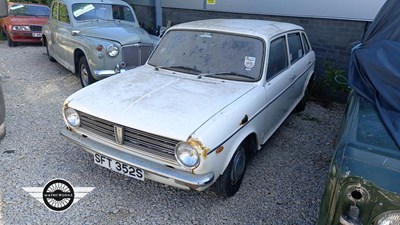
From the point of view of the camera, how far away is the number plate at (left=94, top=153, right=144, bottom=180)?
2691mm

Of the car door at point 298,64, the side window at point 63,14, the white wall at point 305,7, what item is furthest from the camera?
the side window at point 63,14

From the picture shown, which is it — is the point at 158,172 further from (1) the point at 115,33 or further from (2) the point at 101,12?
(2) the point at 101,12

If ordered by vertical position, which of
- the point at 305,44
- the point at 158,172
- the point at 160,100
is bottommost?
the point at 158,172

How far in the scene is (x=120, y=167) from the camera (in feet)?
9.09

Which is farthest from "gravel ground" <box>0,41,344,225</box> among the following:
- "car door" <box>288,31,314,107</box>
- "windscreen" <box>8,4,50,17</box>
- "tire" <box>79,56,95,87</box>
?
"windscreen" <box>8,4,50,17</box>

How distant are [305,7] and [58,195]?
223 inches

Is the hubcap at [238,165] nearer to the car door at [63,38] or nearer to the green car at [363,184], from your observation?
the green car at [363,184]

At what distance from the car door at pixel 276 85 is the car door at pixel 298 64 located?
0.22 meters

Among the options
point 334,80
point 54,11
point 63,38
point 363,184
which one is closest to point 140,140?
point 363,184

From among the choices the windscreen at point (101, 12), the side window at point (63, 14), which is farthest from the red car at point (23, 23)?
the windscreen at point (101, 12)

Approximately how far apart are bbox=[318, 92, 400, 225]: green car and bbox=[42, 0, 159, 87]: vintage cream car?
4320 millimetres

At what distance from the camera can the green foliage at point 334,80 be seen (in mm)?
5801

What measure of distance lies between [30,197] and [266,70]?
2733 mm

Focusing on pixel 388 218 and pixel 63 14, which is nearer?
pixel 388 218
